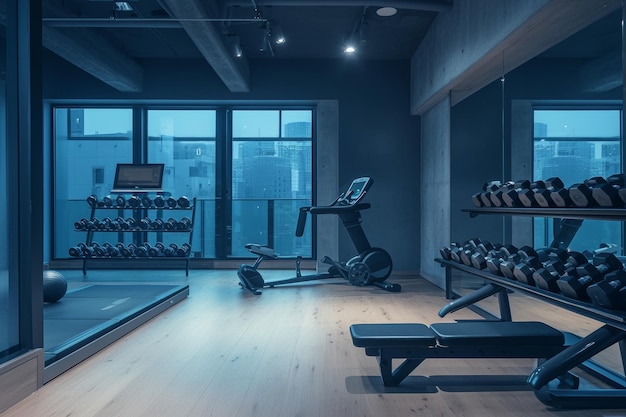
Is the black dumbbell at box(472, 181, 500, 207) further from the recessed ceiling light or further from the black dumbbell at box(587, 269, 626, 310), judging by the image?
the recessed ceiling light

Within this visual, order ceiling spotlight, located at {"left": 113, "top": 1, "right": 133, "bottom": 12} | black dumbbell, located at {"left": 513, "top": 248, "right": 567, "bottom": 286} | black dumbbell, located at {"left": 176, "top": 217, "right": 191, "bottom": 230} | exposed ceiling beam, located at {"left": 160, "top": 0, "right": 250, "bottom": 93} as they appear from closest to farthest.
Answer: black dumbbell, located at {"left": 513, "top": 248, "right": 567, "bottom": 286} < exposed ceiling beam, located at {"left": 160, "top": 0, "right": 250, "bottom": 93} < ceiling spotlight, located at {"left": 113, "top": 1, "right": 133, "bottom": 12} < black dumbbell, located at {"left": 176, "top": 217, "right": 191, "bottom": 230}

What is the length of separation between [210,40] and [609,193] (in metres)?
3.75

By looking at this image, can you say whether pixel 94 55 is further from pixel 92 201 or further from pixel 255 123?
pixel 255 123

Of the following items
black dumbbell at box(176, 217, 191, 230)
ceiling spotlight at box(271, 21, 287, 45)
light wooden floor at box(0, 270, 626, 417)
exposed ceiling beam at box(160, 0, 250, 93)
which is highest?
ceiling spotlight at box(271, 21, 287, 45)

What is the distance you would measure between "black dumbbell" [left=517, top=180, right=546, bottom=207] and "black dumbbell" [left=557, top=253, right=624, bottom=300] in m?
0.51

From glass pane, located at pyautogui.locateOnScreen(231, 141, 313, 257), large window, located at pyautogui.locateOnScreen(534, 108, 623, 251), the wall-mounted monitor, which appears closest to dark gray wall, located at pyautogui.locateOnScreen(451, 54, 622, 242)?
large window, located at pyautogui.locateOnScreen(534, 108, 623, 251)

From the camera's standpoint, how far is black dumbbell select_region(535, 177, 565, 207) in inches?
95.0

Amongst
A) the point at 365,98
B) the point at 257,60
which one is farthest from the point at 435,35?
the point at 257,60

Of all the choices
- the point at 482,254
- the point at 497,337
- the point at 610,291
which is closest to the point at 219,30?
the point at 482,254

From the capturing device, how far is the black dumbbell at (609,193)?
1.95 meters

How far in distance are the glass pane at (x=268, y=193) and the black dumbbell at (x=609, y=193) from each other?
16.5 feet

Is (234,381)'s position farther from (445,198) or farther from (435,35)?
(435,35)

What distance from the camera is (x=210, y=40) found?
4508 mm

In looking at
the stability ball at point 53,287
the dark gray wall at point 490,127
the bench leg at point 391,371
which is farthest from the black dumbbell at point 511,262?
the stability ball at point 53,287
